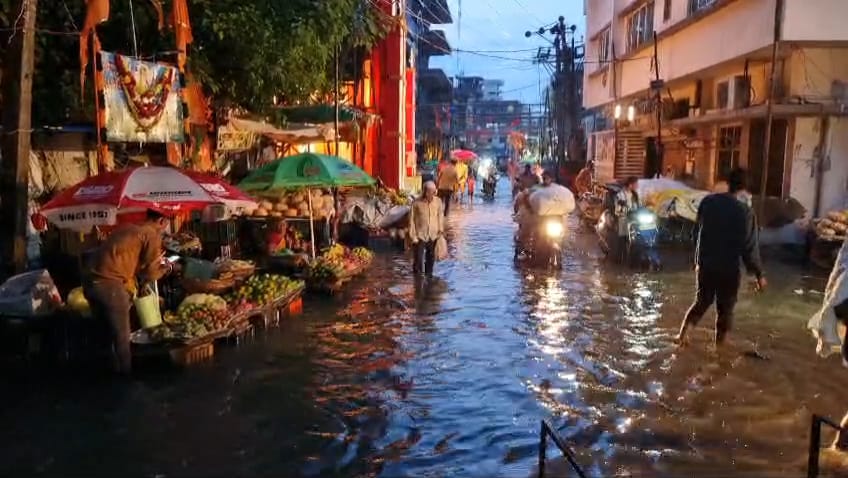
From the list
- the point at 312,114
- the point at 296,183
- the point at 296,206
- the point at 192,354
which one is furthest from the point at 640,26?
the point at 192,354

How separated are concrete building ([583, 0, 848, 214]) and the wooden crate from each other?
1176cm

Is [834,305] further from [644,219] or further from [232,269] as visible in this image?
[644,219]

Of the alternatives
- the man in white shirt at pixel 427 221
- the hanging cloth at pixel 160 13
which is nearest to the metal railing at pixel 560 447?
the man in white shirt at pixel 427 221

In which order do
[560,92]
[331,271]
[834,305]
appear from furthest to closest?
[560,92] → [331,271] → [834,305]

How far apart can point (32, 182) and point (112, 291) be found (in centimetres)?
384

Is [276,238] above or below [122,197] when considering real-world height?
below

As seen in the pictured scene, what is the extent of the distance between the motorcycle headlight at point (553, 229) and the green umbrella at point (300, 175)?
13.4 ft

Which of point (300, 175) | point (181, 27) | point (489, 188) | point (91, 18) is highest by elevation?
point (181, 27)

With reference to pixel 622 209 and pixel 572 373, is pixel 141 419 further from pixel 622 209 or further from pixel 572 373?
pixel 622 209

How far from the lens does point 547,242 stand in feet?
46.3

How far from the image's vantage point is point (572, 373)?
25.1ft

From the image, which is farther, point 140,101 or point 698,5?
point 698,5

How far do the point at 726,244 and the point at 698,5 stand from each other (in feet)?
42.9

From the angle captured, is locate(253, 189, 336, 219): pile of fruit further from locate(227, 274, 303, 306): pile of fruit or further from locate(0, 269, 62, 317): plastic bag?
locate(0, 269, 62, 317): plastic bag
